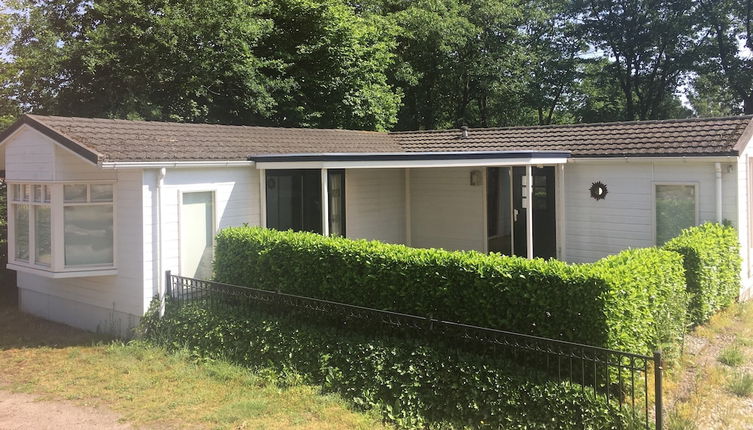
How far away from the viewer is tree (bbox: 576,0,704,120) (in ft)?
99.9

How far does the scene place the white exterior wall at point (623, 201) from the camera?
10.5m

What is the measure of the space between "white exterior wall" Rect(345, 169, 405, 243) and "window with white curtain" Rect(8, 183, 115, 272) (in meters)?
5.26

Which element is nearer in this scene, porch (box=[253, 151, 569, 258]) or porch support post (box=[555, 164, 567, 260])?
porch (box=[253, 151, 569, 258])

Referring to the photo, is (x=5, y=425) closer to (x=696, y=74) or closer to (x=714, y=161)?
(x=714, y=161)

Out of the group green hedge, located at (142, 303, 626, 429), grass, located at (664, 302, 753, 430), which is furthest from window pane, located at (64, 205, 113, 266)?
grass, located at (664, 302, 753, 430)

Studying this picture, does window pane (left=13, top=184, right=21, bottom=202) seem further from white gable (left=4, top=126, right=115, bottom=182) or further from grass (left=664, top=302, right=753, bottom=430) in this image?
grass (left=664, top=302, right=753, bottom=430)

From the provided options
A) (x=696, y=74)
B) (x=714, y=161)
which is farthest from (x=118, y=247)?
(x=696, y=74)

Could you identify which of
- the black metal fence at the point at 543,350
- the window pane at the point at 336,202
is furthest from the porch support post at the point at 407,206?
the black metal fence at the point at 543,350

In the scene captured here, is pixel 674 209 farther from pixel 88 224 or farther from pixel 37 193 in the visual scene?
pixel 37 193

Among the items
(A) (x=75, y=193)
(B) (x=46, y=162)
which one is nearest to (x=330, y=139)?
(A) (x=75, y=193)

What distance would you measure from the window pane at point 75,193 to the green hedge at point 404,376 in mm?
2886

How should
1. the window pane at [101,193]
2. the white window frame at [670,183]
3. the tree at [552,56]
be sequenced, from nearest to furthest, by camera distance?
the window pane at [101,193]
the white window frame at [670,183]
the tree at [552,56]

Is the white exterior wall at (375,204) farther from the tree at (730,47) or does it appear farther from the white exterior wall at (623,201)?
the tree at (730,47)

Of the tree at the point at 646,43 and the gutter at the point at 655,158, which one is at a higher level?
the tree at the point at 646,43
